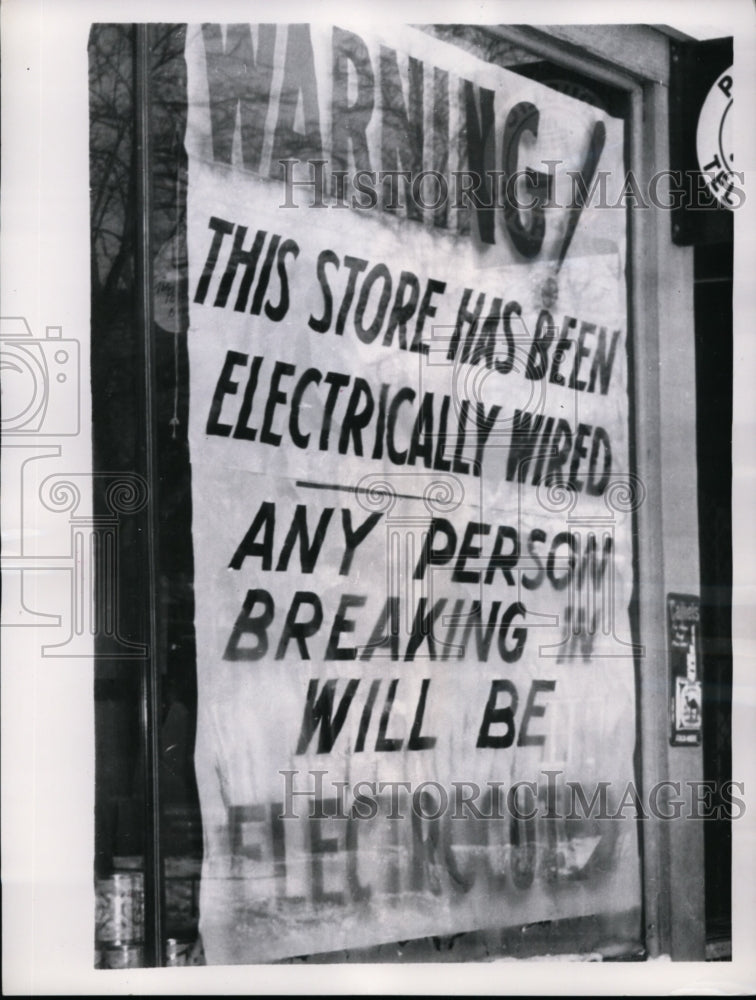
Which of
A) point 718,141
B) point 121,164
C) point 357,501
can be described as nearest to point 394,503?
point 357,501

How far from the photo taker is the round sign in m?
3.49

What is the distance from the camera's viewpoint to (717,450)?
139 inches

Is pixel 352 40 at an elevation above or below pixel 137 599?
above

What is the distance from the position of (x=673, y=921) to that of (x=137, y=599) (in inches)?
66.7

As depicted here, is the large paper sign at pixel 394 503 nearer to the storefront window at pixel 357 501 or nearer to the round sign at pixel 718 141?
the storefront window at pixel 357 501

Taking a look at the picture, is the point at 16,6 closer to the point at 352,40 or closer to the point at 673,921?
the point at 352,40

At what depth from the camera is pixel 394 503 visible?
11.2ft

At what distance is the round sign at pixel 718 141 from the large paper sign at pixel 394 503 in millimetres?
230

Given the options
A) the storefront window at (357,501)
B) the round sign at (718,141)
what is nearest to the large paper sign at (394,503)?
the storefront window at (357,501)

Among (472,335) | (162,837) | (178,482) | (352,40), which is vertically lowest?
(162,837)

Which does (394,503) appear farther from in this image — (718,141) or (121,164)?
(718,141)

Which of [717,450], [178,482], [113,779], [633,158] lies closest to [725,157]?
[633,158]

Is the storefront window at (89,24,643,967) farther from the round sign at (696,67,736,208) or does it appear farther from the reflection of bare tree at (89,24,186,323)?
the round sign at (696,67,736,208)

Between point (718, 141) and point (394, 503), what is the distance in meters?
1.29
